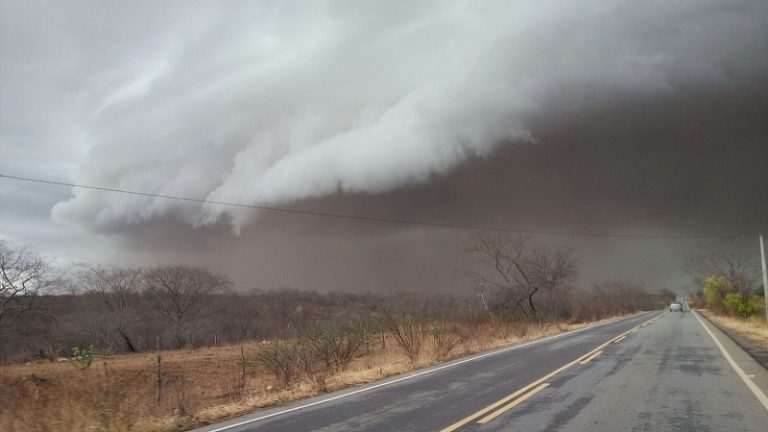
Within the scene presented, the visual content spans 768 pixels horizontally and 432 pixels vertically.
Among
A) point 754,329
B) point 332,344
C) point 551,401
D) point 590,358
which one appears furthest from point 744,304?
point 551,401

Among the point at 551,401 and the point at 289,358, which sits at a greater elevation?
the point at 289,358

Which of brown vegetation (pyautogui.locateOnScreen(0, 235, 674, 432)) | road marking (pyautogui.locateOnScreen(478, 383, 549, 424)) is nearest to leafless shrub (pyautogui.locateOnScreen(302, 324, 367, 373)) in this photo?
brown vegetation (pyautogui.locateOnScreen(0, 235, 674, 432))

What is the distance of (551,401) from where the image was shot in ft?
33.9

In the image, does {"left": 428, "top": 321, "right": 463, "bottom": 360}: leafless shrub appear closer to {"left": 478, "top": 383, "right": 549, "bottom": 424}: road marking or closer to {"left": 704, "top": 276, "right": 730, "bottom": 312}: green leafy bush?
{"left": 478, "top": 383, "right": 549, "bottom": 424}: road marking

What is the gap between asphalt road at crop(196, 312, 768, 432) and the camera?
8547mm

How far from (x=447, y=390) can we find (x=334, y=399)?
2527 millimetres

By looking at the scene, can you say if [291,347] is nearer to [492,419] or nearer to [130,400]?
[130,400]

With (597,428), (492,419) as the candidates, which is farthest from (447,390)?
(597,428)

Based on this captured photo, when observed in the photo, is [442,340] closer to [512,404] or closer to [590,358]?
[590,358]

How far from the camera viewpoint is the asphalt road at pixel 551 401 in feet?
28.0

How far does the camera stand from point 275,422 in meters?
9.73

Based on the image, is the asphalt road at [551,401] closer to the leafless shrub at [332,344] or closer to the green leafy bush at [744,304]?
the leafless shrub at [332,344]

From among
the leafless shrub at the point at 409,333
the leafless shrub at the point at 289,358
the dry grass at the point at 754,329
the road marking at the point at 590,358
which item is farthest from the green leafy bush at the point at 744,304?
the leafless shrub at the point at 289,358

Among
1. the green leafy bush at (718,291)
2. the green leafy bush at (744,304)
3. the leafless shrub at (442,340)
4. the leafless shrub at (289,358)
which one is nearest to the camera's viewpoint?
the leafless shrub at (289,358)
